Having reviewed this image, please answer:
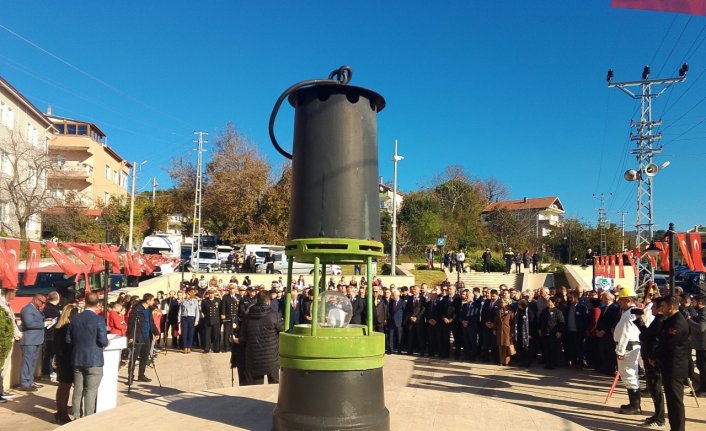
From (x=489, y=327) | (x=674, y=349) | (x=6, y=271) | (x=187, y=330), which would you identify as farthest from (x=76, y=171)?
(x=674, y=349)

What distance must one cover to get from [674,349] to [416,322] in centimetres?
870

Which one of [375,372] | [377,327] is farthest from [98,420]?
[377,327]

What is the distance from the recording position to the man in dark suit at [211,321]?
16.2 metres

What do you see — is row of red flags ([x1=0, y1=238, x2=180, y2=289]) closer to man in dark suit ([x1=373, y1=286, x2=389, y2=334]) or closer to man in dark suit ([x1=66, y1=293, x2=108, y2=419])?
man in dark suit ([x1=66, y1=293, x2=108, y2=419])

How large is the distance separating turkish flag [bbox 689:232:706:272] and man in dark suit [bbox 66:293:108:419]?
14254 millimetres

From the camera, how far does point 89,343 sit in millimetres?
7898

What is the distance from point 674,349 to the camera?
299 inches

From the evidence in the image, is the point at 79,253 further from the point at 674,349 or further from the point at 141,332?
the point at 674,349

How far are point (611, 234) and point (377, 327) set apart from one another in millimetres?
39715

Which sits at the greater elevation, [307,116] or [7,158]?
[7,158]

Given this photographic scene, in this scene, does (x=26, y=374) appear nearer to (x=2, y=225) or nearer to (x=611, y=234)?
(x=2, y=225)

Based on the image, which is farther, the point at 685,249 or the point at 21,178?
the point at 21,178

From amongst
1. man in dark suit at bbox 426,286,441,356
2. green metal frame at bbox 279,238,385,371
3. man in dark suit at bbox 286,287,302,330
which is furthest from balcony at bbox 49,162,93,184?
green metal frame at bbox 279,238,385,371

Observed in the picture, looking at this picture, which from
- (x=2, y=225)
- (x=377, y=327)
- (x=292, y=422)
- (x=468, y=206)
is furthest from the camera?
(x=468, y=206)
